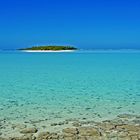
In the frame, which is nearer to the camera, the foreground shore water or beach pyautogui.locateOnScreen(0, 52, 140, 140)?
the foreground shore water

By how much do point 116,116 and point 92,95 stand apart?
13.1 ft

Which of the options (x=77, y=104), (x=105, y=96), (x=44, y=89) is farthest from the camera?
(x=44, y=89)

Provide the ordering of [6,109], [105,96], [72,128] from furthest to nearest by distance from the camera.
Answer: [105,96] < [6,109] < [72,128]

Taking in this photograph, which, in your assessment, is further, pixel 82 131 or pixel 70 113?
pixel 70 113

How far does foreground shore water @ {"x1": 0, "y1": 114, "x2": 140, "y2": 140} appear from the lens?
8.16 metres

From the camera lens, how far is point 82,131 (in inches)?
341

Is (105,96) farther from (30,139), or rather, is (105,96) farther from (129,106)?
(30,139)

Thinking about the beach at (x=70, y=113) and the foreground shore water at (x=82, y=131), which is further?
the beach at (x=70, y=113)

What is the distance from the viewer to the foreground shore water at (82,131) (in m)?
8.16

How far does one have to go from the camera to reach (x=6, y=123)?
9.62 m

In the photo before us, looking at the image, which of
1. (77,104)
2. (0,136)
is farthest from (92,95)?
(0,136)

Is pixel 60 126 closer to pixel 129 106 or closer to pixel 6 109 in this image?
pixel 6 109

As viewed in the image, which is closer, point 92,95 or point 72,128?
point 72,128

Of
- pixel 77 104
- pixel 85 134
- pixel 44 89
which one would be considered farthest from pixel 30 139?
pixel 44 89
